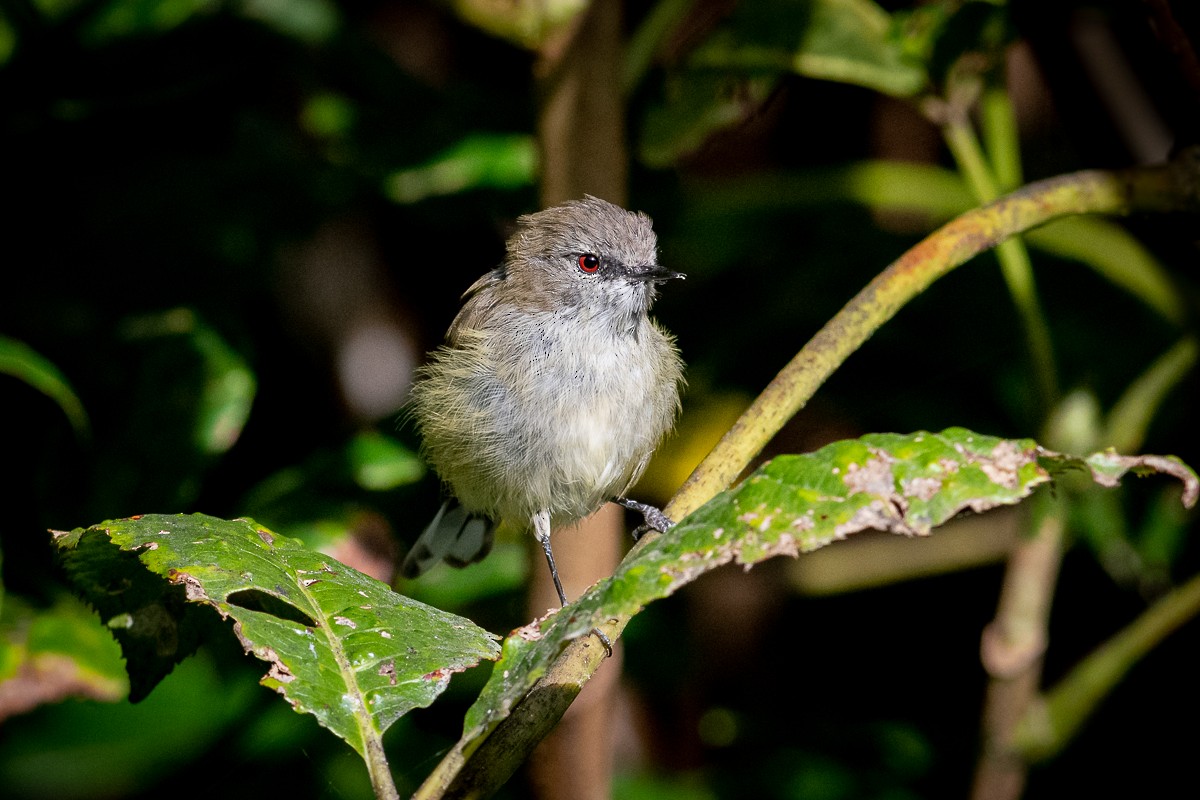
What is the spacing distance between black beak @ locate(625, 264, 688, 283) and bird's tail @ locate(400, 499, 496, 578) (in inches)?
38.6

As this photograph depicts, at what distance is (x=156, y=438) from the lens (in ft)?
10.2

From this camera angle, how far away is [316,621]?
176cm

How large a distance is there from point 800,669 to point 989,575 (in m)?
0.84

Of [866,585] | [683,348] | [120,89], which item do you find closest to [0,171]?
[120,89]

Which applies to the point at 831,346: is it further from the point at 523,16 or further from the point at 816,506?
the point at 523,16

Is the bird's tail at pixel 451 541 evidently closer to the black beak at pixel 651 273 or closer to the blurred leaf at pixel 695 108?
the black beak at pixel 651 273

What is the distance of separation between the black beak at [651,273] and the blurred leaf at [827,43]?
0.72 metres

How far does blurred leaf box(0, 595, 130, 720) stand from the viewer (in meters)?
2.63

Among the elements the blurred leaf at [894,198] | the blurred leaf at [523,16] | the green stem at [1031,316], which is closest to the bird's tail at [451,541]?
the blurred leaf at [894,198]

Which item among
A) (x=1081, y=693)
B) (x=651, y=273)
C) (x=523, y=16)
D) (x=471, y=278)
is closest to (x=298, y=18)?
(x=471, y=278)

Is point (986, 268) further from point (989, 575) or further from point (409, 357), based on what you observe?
point (409, 357)

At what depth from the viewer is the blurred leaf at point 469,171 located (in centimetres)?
372

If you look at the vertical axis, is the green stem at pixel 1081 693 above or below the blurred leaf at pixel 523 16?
below

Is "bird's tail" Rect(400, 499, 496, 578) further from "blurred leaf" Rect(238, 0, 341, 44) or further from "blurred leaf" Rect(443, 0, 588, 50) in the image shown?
"blurred leaf" Rect(238, 0, 341, 44)
